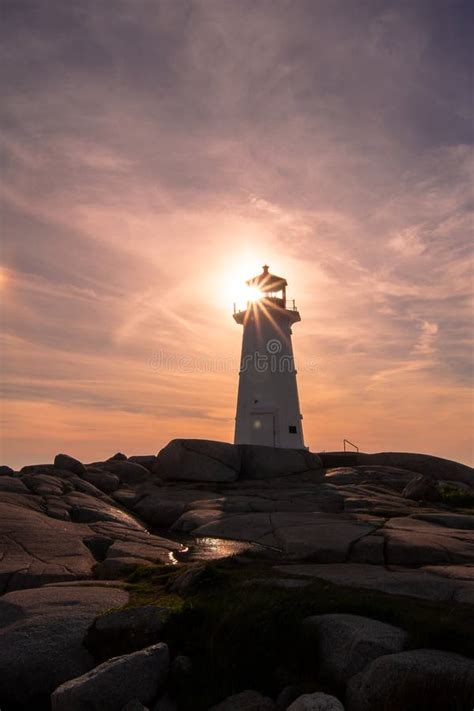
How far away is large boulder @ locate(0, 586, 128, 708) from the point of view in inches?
286

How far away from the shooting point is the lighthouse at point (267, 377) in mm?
34219

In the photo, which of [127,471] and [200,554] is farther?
[127,471]

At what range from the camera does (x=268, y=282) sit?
37.3 metres

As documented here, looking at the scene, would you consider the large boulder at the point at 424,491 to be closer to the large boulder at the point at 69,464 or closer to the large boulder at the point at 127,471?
the large boulder at the point at 127,471

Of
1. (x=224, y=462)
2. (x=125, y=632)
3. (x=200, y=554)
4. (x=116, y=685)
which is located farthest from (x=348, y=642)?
(x=224, y=462)

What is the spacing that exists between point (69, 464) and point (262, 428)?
12.4 metres

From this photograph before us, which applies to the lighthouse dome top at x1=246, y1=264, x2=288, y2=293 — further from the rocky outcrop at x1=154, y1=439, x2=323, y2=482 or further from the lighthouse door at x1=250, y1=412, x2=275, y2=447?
the rocky outcrop at x1=154, y1=439, x2=323, y2=482

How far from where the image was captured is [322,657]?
683cm

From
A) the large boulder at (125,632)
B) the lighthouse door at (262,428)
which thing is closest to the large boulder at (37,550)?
the large boulder at (125,632)

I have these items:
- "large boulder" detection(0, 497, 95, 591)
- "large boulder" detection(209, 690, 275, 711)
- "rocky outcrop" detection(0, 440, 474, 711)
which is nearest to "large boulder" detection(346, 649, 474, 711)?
"rocky outcrop" detection(0, 440, 474, 711)

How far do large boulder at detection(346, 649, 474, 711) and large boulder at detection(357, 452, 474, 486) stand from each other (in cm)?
2708

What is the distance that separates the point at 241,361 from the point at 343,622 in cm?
2914

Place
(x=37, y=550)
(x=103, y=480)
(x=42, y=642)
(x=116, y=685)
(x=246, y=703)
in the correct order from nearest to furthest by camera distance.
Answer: (x=246, y=703) → (x=116, y=685) → (x=42, y=642) → (x=37, y=550) → (x=103, y=480)

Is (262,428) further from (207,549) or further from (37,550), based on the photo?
(37,550)
